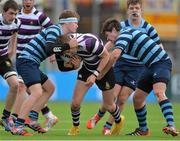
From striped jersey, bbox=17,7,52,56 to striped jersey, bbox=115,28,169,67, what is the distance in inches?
94.3

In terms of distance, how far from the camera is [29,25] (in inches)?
656

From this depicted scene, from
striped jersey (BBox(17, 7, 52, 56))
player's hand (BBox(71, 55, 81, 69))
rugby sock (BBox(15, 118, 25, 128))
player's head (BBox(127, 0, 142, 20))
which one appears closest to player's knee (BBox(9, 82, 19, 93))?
striped jersey (BBox(17, 7, 52, 56))

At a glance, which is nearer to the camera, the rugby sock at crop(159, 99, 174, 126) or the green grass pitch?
the green grass pitch

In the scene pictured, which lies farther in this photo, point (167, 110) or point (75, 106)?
point (75, 106)

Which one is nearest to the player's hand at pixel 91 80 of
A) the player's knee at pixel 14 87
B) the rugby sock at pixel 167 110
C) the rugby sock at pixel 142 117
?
the rugby sock at pixel 167 110

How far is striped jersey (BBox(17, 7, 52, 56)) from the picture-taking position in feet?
54.5

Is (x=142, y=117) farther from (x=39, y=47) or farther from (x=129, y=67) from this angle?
(x=39, y=47)

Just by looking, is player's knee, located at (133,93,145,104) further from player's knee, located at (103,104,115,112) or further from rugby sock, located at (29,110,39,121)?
rugby sock, located at (29,110,39,121)

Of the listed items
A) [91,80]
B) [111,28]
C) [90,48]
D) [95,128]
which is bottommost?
[95,128]

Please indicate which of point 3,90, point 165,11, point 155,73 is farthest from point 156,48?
point 165,11

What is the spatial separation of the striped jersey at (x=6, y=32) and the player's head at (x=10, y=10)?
34 cm

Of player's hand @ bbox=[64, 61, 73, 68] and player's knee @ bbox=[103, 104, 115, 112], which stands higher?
player's hand @ bbox=[64, 61, 73, 68]

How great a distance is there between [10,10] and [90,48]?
1.68 m

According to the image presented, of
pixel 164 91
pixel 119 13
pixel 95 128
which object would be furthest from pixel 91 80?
pixel 119 13
